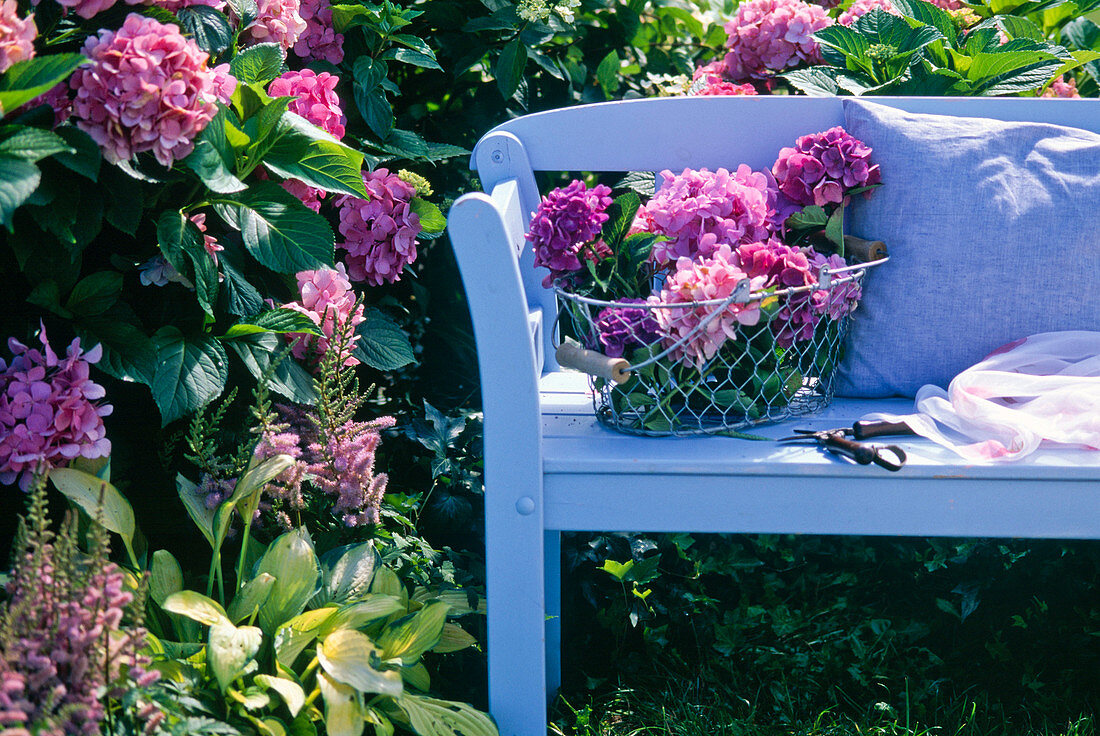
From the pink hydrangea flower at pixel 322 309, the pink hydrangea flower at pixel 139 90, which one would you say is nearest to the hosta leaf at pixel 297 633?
the pink hydrangea flower at pixel 322 309

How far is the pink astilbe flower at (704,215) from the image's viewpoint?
1323 millimetres

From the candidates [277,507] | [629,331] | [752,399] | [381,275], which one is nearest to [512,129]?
[381,275]

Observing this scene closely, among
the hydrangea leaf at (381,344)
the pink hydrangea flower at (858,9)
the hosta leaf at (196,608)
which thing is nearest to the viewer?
the hosta leaf at (196,608)

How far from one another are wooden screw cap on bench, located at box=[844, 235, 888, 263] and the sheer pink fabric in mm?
230

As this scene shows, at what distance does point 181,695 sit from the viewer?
3.55 feet

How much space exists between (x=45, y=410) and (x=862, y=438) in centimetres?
111

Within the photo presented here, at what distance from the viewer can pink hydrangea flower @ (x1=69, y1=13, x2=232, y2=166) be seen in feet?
3.63

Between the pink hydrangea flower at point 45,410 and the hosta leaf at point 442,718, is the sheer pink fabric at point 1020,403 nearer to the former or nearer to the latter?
the hosta leaf at point 442,718

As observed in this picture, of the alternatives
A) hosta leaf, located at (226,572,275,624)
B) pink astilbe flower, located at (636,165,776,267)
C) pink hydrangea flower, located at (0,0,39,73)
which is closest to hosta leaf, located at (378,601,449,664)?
hosta leaf, located at (226,572,275,624)

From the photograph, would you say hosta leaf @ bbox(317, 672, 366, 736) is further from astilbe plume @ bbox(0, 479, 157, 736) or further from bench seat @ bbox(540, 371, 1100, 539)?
bench seat @ bbox(540, 371, 1100, 539)

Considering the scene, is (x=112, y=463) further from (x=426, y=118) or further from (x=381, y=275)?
(x=426, y=118)

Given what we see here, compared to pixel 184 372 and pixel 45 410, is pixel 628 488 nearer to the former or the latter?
pixel 184 372

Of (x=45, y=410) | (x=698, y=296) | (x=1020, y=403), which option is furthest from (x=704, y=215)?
(x=45, y=410)

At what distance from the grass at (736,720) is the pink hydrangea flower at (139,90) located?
109 centimetres
